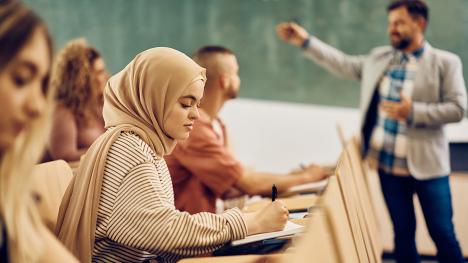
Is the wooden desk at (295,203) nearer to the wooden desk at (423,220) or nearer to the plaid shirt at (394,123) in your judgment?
the plaid shirt at (394,123)

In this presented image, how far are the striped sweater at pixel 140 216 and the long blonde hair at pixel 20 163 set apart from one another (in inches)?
21.1

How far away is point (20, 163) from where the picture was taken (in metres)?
1.12

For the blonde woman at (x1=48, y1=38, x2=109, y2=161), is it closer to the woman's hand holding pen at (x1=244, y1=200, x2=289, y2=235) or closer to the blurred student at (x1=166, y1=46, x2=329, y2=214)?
the blurred student at (x1=166, y1=46, x2=329, y2=214)

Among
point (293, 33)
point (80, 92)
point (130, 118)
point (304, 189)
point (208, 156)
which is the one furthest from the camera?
point (293, 33)

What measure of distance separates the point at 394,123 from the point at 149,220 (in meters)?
2.22

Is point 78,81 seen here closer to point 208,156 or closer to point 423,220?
point 208,156

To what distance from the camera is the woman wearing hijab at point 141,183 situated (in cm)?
169

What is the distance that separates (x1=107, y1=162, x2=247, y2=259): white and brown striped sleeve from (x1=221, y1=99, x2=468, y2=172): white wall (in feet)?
10.2

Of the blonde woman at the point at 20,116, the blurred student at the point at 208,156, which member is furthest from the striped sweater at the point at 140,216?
the blurred student at the point at 208,156

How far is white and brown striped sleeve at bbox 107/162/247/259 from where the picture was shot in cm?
168

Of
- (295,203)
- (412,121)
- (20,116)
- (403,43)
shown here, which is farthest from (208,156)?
(20,116)

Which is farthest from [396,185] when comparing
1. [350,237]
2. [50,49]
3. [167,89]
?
[50,49]

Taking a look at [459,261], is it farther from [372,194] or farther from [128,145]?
[128,145]

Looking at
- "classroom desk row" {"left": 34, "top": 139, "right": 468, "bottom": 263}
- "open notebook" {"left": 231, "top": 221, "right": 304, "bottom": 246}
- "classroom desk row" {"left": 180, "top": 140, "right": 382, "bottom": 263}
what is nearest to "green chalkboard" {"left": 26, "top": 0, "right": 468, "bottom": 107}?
"classroom desk row" {"left": 34, "top": 139, "right": 468, "bottom": 263}
